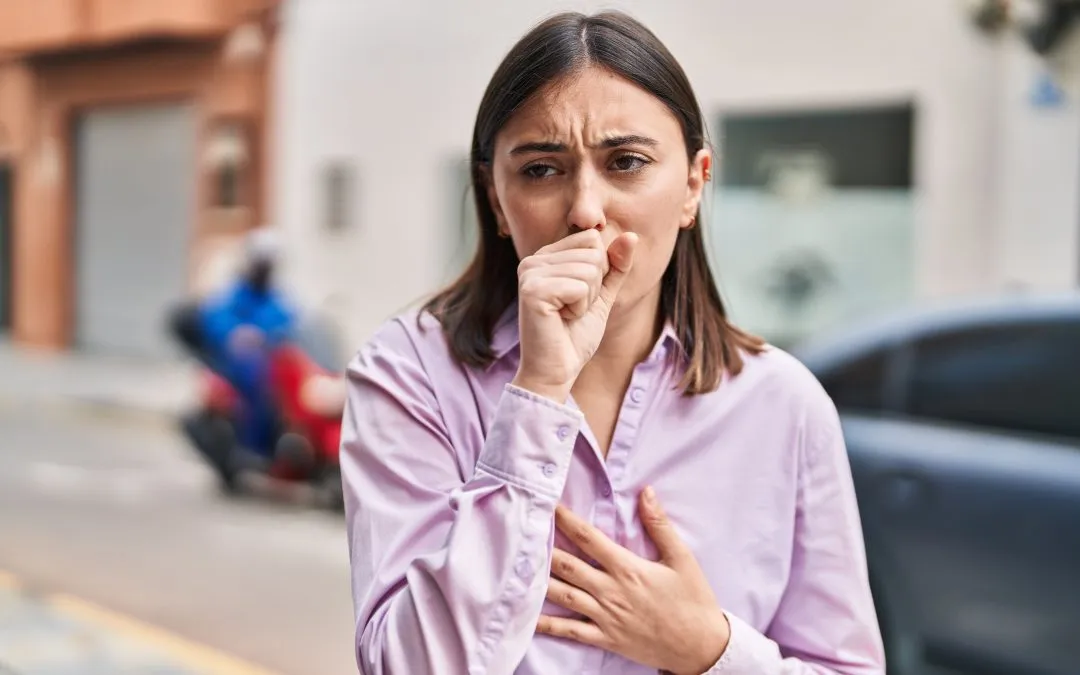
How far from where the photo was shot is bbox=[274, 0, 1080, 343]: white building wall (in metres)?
8.88

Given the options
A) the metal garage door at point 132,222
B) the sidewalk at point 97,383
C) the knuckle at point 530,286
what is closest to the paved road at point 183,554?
the sidewalk at point 97,383

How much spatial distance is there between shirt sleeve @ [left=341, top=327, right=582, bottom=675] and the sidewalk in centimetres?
917

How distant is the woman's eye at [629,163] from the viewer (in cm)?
137

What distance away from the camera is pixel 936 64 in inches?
372

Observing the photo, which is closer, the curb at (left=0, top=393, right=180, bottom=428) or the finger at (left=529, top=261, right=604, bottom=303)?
the finger at (left=529, top=261, right=604, bottom=303)

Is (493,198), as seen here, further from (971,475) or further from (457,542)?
(971,475)

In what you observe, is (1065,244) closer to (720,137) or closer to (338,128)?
(720,137)

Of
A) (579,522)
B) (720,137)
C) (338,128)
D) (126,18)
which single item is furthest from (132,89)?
(579,522)

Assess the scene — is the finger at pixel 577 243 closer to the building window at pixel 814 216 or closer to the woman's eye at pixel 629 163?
the woman's eye at pixel 629 163

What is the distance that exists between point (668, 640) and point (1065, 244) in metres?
8.09

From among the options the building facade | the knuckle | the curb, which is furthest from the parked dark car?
the building facade

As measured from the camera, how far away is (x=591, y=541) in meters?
1.37

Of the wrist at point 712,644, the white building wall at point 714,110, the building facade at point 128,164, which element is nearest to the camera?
the wrist at point 712,644

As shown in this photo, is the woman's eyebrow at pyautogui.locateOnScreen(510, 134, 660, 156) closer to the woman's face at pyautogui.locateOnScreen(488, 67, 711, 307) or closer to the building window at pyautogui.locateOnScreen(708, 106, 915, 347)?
the woman's face at pyautogui.locateOnScreen(488, 67, 711, 307)
